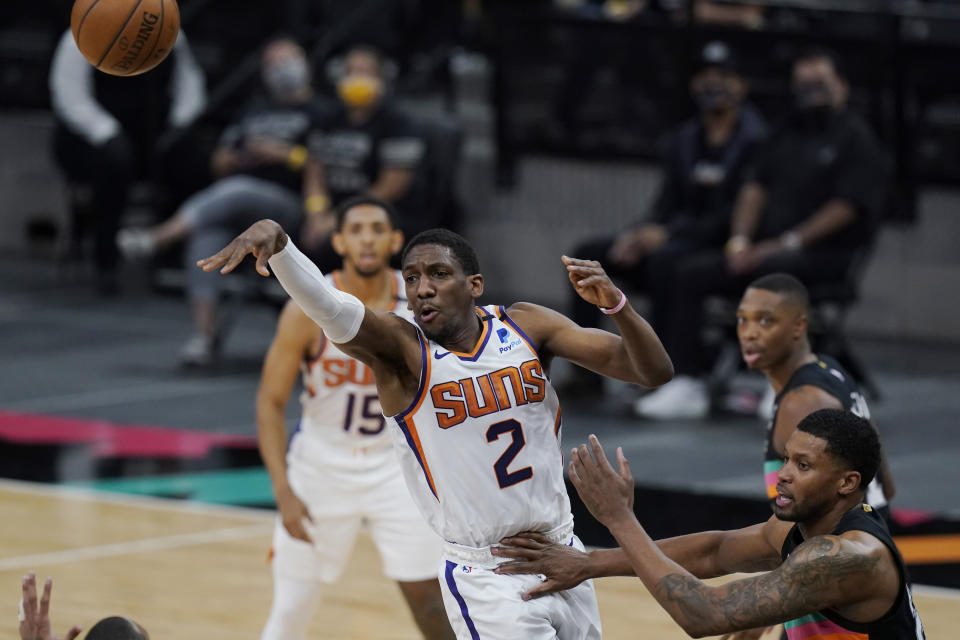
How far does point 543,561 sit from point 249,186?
7.34 m

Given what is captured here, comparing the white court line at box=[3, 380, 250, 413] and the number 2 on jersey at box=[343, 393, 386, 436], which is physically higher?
the number 2 on jersey at box=[343, 393, 386, 436]

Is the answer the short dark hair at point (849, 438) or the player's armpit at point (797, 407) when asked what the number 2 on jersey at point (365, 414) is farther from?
the short dark hair at point (849, 438)

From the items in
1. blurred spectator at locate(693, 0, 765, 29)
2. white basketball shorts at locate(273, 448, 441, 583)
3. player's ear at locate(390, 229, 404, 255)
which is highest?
blurred spectator at locate(693, 0, 765, 29)

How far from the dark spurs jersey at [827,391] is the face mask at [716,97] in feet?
16.9

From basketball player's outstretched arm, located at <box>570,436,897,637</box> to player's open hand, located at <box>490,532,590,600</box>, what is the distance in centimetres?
31

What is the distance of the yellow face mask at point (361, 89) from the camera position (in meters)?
11.7

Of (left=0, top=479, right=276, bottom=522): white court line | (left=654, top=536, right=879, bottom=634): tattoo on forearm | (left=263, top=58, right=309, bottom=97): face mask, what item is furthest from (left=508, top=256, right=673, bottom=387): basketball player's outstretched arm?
(left=263, top=58, right=309, bottom=97): face mask

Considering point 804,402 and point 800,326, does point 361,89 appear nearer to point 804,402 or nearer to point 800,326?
point 800,326

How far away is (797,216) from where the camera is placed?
1077 cm

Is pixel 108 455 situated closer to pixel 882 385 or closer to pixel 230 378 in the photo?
pixel 230 378

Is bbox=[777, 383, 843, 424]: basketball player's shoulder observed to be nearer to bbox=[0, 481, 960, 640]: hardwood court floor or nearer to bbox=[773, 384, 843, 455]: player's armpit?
bbox=[773, 384, 843, 455]: player's armpit

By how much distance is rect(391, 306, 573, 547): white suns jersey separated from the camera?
5.03 m

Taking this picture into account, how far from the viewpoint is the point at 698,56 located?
41.7ft

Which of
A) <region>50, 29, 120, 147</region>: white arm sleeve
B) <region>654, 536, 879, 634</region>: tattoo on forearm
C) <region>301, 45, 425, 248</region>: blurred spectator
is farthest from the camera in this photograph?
<region>50, 29, 120, 147</region>: white arm sleeve
